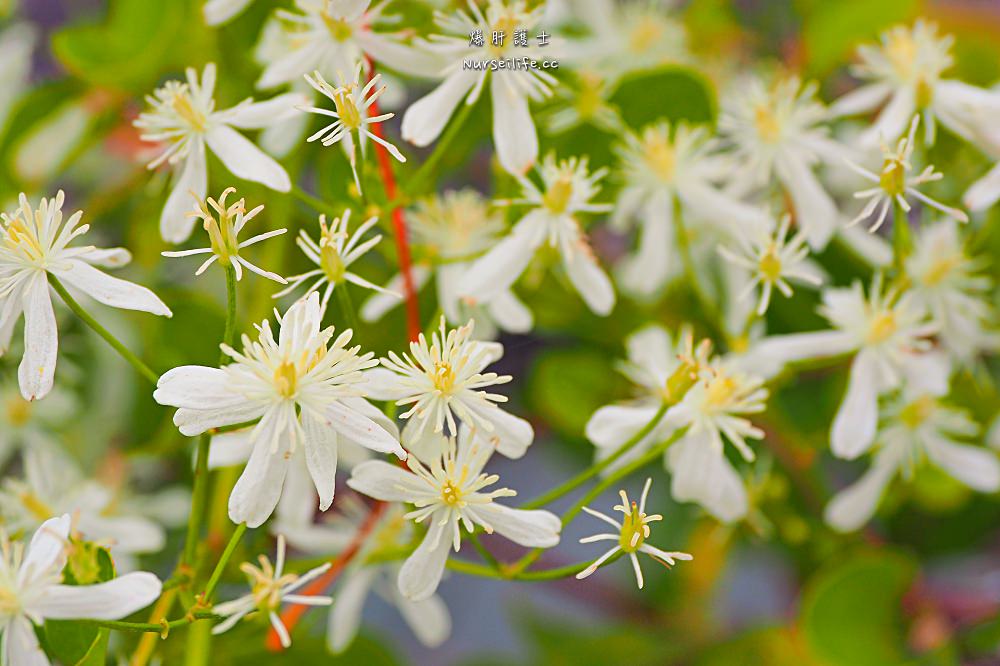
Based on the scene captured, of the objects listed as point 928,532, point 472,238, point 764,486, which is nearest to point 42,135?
point 472,238

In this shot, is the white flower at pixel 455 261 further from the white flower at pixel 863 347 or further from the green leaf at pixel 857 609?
the green leaf at pixel 857 609

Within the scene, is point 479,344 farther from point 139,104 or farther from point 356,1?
point 139,104

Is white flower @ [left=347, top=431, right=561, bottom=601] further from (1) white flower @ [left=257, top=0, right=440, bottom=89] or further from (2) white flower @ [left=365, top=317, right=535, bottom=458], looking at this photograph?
(1) white flower @ [left=257, top=0, right=440, bottom=89]

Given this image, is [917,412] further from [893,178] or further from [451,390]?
[451,390]

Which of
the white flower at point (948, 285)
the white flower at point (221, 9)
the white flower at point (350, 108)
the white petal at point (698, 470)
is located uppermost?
the white flower at point (221, 9)

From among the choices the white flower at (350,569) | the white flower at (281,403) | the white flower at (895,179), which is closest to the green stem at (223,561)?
the white flower at (281,403)
